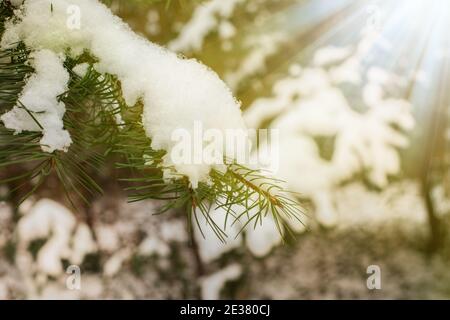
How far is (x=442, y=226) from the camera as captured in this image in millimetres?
4414

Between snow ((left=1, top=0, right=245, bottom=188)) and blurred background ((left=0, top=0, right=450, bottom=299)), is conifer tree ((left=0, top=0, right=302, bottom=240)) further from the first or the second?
blurred background ((left=0, top=0, right=450, bottom=299))

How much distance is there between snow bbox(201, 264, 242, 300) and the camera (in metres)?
3.76

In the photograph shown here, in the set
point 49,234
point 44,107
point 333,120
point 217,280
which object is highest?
point 333,120

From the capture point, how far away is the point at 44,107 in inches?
18.2

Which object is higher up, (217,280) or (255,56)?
(255,56)

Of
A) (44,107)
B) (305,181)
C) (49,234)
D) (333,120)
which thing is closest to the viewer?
(44,107)

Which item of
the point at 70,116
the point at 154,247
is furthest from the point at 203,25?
the point at 70,116

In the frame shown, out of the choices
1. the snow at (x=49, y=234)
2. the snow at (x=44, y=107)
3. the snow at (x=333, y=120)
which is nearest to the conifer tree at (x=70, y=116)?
the snow at (x=44, y=107)

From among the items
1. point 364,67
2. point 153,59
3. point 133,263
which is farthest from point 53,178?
point 153,59

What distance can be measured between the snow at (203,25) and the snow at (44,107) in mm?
2591

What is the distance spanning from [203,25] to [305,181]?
1.70 m

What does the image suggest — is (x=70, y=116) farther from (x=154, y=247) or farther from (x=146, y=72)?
(x=154, y=247)

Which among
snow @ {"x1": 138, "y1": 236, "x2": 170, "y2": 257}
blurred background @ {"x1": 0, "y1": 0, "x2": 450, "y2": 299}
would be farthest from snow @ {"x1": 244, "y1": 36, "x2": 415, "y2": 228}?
snow @ {"x1": 138, "y1": 236, "x2": 170, "y2": 257}
